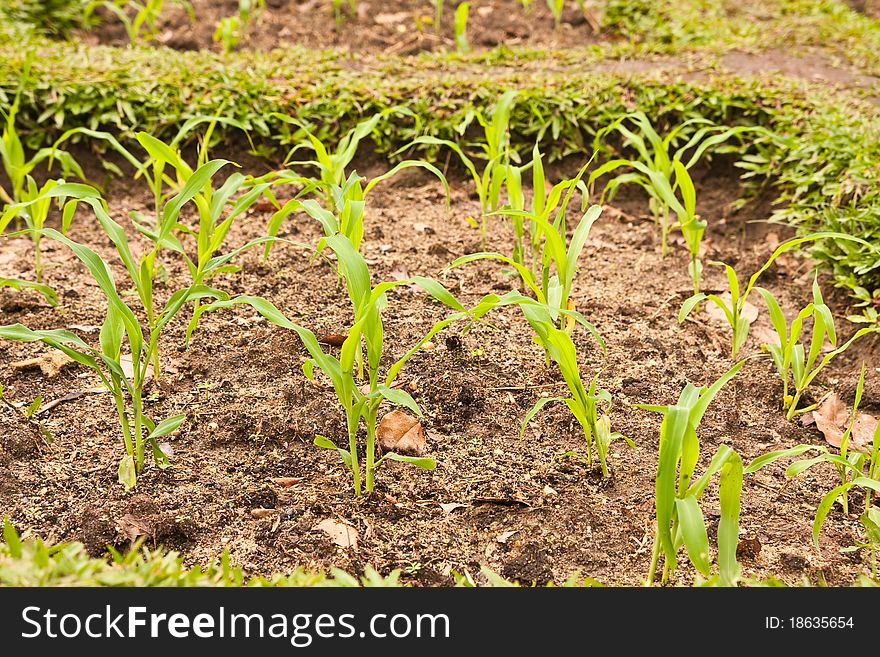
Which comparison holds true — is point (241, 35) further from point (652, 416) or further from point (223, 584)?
point (223, 584)

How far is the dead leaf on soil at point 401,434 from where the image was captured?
2.14 metres

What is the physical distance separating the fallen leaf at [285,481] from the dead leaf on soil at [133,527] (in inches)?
11.2

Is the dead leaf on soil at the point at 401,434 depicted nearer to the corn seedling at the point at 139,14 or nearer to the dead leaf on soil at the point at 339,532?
the dead leaf on soil at the point at 339,532

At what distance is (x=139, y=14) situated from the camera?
462 centimetres

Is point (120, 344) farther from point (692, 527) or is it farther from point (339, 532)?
point (692, 527)

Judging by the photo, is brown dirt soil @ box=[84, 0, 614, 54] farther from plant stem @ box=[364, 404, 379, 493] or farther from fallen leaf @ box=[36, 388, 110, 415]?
plant stem @ box=[364, 404, 379, 493]

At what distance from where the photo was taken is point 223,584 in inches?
56.9

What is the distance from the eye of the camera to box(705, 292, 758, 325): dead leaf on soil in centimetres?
277

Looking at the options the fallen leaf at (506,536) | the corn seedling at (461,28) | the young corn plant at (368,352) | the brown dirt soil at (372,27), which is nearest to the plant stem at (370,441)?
the young corn plant at (368,352)

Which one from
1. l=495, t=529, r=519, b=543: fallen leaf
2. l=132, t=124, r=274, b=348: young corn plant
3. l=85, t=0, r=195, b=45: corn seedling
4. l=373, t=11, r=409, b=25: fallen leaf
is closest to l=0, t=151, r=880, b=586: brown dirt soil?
l=495, t=529, r=519, b=543: fallen leaf

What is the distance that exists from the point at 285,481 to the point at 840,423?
1364 mm

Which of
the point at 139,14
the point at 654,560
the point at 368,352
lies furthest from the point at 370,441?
the point at 139,14
